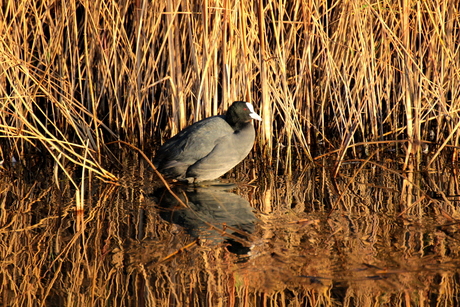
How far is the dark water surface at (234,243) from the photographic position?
2.57 m

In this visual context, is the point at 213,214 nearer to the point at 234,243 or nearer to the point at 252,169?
the point at 234,243

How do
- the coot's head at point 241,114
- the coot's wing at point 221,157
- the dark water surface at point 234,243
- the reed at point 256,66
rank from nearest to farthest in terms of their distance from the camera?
the dark water surface at point 234,243 < the coot's wing at point 221,157 < the coot's head at point 241,114 < the reed at point 256,66

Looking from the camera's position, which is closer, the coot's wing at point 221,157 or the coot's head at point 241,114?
the coot's wing at point 221,157

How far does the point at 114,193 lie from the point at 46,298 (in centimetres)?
173

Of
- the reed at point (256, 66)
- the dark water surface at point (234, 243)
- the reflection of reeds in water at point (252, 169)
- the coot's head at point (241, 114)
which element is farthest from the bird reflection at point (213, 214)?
the reed at point (256, 66)

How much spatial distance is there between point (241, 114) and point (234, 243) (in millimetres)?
1636

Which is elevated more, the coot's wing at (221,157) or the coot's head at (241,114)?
the coot's head at (241,114)

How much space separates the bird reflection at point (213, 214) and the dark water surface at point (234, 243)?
0.01m

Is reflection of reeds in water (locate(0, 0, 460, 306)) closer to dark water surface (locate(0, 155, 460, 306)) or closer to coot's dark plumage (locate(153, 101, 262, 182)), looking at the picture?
dark water surface (locate(0, 155, 460, 306))

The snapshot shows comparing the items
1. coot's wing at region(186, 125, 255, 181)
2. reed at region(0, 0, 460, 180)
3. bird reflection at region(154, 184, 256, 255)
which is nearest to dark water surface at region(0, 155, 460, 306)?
bird reflection at region(154, 184, 256, 255)

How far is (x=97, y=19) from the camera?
524 centimetres

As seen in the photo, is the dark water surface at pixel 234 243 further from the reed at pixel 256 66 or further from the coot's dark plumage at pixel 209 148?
the reed at pixel 256 66

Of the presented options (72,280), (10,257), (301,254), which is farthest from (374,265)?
(10,257)

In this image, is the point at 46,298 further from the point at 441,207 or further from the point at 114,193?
the point at 441,207
